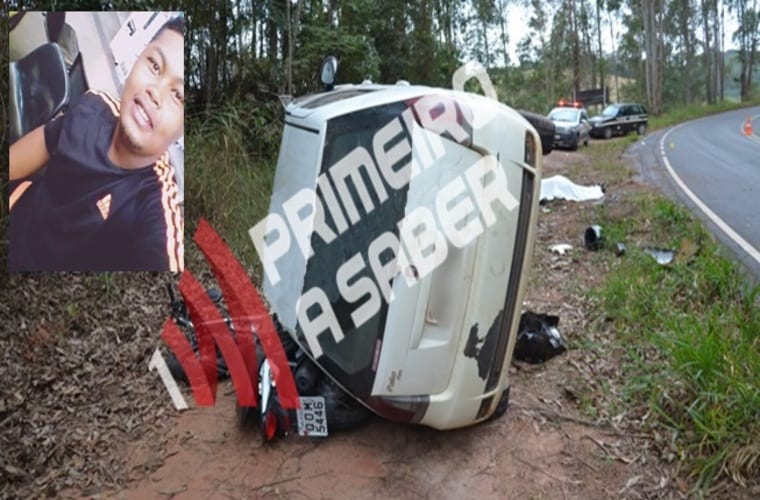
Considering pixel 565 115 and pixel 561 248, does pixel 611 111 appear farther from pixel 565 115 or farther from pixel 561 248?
pixel 561 248

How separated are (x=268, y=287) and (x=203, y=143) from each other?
151 inches

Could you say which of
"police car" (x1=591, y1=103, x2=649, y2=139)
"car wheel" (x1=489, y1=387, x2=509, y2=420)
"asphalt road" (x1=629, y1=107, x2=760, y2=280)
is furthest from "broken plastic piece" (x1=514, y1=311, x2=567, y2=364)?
"police car" (x1=591, y1=103, x2=649, y2=139)

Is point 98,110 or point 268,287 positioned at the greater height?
point 98,110

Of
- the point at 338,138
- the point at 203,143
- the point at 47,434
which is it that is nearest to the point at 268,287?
the point at 338,138

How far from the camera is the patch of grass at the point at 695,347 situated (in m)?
2.79

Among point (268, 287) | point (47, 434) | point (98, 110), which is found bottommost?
point (47, 434)

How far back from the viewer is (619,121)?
23.4 metres

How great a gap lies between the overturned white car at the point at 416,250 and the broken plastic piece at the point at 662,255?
2918 millimetres

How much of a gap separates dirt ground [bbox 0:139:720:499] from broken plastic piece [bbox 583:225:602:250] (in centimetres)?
212

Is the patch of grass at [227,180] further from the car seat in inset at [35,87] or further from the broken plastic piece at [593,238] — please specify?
the broken plastic piece at [593,238]

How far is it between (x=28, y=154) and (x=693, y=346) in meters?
4.78

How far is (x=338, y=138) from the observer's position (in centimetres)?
288

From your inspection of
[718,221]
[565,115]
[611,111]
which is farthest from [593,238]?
[611,111]

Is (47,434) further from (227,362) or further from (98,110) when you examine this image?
(98,110)
